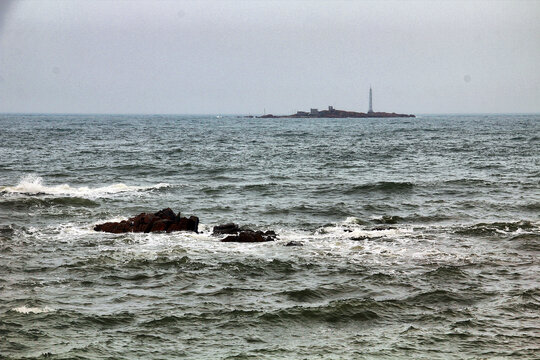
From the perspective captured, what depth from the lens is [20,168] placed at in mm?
43562

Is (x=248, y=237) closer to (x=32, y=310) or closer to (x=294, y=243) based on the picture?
(x=294, y=243)

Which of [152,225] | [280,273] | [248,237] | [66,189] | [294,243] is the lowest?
[280,273]

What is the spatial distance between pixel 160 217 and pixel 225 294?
28.3 feet

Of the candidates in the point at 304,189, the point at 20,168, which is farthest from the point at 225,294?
the point at 20,168

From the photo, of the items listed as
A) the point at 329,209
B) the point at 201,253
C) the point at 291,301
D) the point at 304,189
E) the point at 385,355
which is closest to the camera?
the point at 385,355

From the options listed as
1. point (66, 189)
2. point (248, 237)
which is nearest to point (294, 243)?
point (248, 237)

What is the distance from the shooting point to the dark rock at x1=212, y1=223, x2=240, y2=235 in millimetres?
22625

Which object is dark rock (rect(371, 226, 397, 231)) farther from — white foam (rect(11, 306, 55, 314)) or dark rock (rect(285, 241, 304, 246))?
white foam (rect(11, 306, 55, 314))

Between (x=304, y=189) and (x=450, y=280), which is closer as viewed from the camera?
(x=450, y=280)

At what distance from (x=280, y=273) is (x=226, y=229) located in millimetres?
5730

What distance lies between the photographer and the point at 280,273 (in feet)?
57.8

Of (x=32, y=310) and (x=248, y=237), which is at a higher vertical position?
(x=248, y=237)

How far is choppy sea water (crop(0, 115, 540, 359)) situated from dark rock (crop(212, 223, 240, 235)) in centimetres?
87

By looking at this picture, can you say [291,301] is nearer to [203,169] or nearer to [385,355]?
[385,355]
